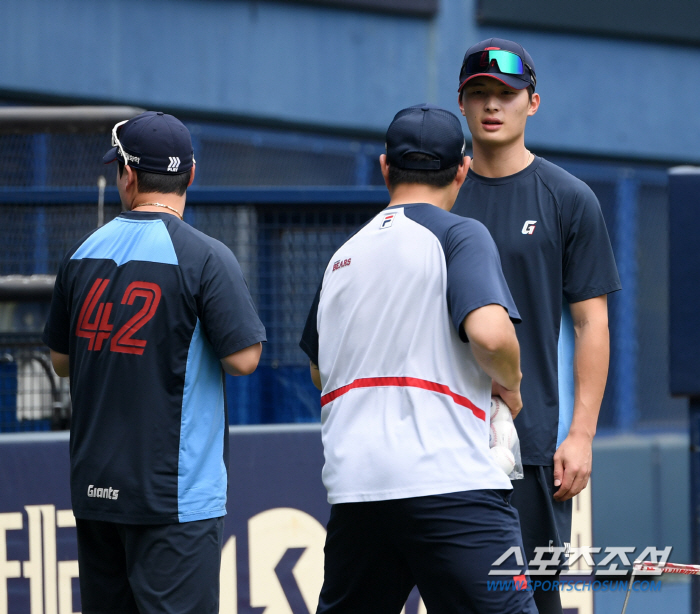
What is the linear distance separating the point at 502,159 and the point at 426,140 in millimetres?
541

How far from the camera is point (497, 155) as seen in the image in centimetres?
302

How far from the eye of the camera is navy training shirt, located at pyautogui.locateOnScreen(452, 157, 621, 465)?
9.50ft

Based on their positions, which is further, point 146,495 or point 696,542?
point 696,542

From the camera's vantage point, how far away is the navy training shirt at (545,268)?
290 centimetres

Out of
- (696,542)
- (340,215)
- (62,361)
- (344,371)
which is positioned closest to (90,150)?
(340,215)

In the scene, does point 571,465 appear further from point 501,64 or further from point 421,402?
point 501,64

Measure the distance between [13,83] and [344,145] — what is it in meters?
3.01

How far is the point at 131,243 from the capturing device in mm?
2861

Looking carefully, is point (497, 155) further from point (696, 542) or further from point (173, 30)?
point (173, 30)

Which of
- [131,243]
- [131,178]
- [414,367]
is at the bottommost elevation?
[414,367]

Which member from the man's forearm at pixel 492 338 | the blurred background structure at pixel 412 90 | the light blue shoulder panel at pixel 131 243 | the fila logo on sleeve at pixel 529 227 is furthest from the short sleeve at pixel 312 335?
the blurred background structure at pixel 412 90

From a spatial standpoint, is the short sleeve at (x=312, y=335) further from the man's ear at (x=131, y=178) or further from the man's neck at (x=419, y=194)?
the man's ear at (x=131, y=178)

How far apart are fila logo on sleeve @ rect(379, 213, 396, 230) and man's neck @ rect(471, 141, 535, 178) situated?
62 centimetres

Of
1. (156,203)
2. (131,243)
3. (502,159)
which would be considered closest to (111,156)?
(156,203)
